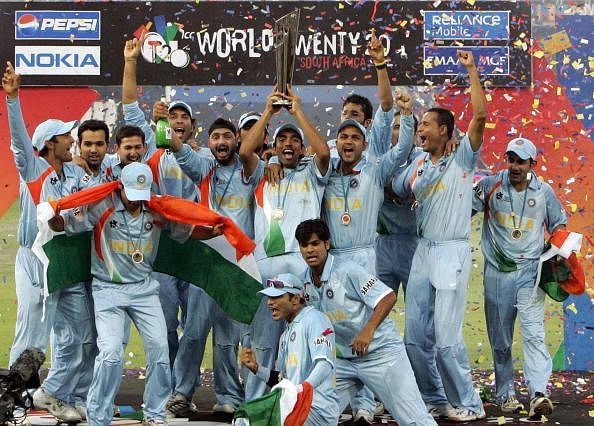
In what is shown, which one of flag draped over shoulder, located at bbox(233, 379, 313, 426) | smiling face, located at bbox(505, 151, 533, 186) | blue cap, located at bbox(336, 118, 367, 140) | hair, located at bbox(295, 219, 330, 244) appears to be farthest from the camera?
smiling face, located at bbox(505, 151, 533, 186)

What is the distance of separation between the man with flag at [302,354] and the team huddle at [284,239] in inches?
14.4

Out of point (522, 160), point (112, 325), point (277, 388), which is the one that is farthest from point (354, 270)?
point (522, 160)

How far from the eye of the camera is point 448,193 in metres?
10.1

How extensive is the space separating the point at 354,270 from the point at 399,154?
1.44 m

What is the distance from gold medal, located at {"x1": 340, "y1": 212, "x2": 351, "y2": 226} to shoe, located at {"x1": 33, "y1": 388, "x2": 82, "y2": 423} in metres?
2.34

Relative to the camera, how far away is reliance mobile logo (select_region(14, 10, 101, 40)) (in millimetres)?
12695

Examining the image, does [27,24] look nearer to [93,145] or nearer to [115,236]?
[93,145]

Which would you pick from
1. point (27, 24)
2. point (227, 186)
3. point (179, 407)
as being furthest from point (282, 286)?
point (27, 24)

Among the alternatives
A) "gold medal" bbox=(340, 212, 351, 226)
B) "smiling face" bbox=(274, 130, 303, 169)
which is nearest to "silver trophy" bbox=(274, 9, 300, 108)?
"smiling face" bbox=(274, 130, 303, 169)

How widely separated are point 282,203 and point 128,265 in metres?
1.17

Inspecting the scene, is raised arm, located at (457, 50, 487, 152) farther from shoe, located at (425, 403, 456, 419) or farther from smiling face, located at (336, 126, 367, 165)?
shoe, located at (425, 403, 456, 419)

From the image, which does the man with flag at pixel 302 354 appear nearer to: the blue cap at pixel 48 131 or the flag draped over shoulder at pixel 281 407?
the flag draped over shoulder at pixel 281 407

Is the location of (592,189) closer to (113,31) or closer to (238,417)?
(113,31)

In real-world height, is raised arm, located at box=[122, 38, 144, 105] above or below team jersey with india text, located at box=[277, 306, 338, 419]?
above
